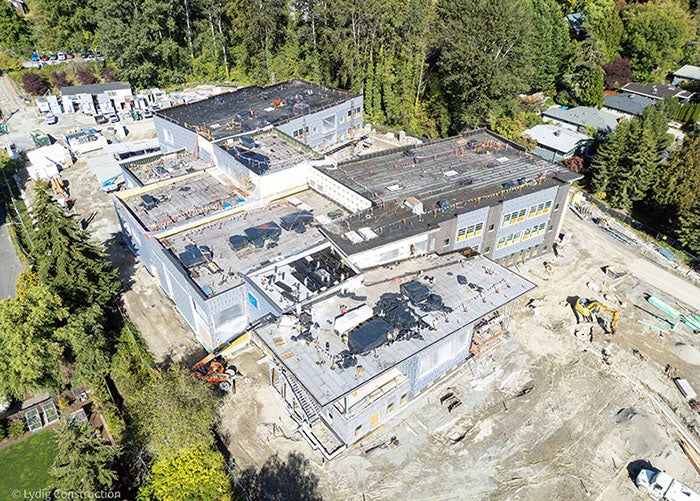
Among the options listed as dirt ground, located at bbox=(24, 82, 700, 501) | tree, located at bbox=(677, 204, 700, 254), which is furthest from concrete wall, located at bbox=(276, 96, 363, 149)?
tree, located at bbox=(677, 204, 700, 254)

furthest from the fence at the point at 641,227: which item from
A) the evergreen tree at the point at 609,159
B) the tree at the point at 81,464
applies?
the tree at the point at 81,464

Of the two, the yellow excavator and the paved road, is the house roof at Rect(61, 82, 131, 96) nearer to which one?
the paved road

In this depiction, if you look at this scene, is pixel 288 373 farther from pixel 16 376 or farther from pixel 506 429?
pixel 16 376

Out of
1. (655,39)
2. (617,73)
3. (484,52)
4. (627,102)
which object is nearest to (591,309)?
(484,52)

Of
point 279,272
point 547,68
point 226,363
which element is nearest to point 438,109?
point 547,68

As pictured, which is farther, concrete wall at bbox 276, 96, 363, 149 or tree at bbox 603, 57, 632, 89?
tree at bbox 603, 57, 632, 89

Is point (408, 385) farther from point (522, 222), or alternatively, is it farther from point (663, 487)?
point (522, 222)
